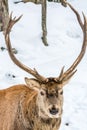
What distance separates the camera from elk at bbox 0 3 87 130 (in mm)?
6371

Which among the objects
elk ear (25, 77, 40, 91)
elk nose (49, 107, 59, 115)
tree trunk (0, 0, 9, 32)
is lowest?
tree trunk (0, 0, 9, 32)

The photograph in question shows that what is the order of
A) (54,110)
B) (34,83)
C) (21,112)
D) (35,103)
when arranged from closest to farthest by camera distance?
(54,110) → (34,83) → (35,103) → (21,112)

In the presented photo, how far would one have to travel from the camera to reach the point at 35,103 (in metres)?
6.78

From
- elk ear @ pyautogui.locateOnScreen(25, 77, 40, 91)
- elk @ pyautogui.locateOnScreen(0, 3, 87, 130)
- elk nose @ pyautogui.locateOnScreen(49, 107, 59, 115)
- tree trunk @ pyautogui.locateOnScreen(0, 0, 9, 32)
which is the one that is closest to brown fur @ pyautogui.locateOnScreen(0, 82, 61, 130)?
elk @ pyautogui.locateOnScreen(0, 3, 87, 130)

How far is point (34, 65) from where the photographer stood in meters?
13.4

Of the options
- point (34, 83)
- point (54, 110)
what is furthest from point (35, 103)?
point (54, 110)

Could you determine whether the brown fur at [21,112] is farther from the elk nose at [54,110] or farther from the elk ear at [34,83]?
the elk nose at [54,110]

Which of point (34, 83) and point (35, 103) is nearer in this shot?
point (34, 83)

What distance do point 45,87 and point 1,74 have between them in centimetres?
601

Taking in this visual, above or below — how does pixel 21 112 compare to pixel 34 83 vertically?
below

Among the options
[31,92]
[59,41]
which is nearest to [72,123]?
[31,92]

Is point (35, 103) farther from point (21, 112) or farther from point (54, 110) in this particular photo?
point (54, 110)

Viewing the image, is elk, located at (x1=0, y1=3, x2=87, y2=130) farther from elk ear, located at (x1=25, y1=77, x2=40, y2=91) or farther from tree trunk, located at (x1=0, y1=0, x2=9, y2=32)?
tree trunk, located at (x1=0, y1=0, x2=9, y2=32)

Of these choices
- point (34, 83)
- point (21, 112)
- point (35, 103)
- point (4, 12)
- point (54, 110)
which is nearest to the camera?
point (54, 110)
